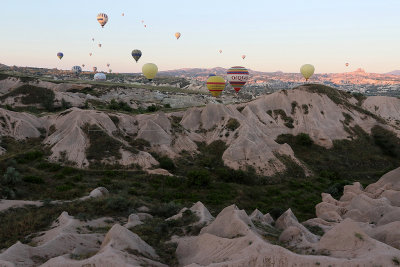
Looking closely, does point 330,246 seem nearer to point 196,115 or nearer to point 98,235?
point 98,235

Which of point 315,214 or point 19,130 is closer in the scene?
point 315,214

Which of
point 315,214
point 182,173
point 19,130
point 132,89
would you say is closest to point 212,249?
point 315,214

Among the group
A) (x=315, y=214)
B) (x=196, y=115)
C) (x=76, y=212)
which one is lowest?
(x=315, y=214)

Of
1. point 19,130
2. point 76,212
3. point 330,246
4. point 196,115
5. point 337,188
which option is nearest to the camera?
point 330,246

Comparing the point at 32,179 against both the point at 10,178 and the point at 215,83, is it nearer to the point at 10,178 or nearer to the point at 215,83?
the point at 10,178

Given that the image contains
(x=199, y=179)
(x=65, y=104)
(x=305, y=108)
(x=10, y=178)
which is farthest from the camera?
(x=65, y=104)

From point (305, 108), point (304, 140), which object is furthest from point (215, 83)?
point (304, 140)

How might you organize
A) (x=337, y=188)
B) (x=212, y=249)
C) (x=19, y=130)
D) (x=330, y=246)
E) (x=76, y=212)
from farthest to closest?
1. (x=19, y=130)
2. (x=337, y=188)
3. (x=76, y=212)
4. (x=212, y=249)
5. (x=330, y=246)
